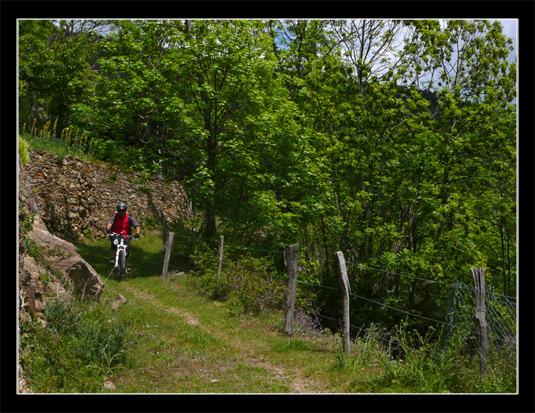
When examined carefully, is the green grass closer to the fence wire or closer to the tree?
the fence wire

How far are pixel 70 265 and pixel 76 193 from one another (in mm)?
11603

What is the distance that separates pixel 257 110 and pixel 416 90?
5216 millimetres

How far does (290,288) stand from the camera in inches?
370

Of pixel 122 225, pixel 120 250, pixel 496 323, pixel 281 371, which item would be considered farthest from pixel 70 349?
pixel 122 225

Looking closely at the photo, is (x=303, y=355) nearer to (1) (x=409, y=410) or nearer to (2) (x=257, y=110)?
(1) (x=409, y=410)

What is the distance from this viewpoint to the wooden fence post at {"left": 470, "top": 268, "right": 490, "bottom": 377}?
19.5 ft

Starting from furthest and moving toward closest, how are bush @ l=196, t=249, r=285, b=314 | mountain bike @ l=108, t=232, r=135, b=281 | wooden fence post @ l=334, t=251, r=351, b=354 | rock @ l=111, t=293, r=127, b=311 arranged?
1. mountain bike @ l=108, t=232, r=135, b=281
2. bush @ l=196, t=249, r=285, b=314
3. rock @ l=111, t=293, r=127, b=311
4. wooden fence post @ l=334, t=251, r=351, b=354

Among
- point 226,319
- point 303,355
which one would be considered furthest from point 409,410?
point 226,319

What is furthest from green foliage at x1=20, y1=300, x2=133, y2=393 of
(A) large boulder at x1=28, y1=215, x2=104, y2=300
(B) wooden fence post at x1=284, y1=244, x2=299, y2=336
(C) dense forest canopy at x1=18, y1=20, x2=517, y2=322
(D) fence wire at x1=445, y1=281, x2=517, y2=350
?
(C) dense forest canopy at x1=18, y1=20, x2=517, y2=322

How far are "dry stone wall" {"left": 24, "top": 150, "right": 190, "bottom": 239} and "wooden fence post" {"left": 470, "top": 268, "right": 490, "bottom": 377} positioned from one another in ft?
43.1

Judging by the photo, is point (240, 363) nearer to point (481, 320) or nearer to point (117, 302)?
point (481, 320)

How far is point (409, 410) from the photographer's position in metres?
4.87

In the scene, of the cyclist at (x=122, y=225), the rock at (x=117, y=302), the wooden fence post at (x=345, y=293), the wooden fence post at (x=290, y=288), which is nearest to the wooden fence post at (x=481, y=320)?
the wooden fence post at (x=345, y=293)

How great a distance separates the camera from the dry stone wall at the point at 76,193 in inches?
725
